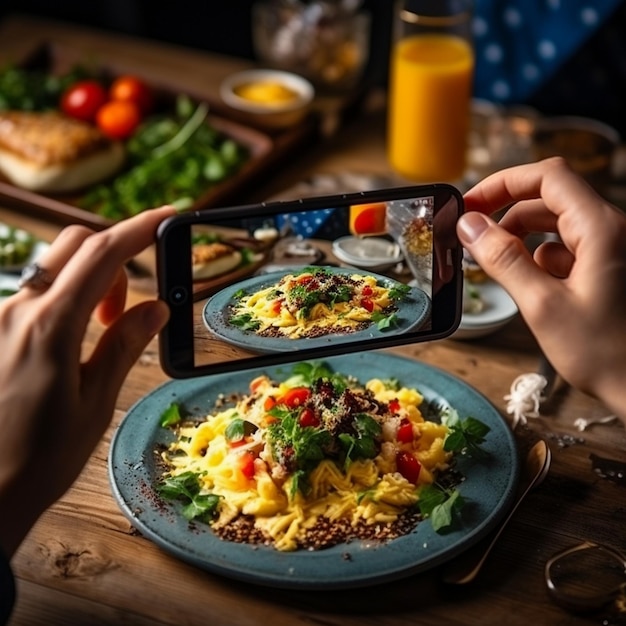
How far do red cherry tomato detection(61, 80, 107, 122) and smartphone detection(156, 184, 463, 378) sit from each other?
142cm

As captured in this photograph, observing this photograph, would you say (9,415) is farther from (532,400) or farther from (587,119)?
(587,119)

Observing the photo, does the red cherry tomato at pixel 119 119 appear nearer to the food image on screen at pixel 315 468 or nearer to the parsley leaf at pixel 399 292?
the food image on screen at pixel 315 468

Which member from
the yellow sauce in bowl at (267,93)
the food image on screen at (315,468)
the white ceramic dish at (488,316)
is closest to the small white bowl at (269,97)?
the yellow sauce in bowl at (267,93)

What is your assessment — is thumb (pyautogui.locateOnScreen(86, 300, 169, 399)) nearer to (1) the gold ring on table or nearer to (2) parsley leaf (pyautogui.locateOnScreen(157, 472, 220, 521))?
(1) the gold ring on table

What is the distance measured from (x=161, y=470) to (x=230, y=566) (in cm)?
22

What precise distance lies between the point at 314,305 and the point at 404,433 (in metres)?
0.23

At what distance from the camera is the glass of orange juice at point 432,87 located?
2369 mm

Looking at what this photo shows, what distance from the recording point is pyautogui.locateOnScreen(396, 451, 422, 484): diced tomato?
1.37m

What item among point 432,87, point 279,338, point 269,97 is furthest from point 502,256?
point 269,97

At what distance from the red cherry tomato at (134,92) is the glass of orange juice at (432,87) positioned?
2.12ft

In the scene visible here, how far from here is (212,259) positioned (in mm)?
1294

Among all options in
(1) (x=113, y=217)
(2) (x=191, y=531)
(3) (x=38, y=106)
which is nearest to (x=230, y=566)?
(2) (x=191, y=531)

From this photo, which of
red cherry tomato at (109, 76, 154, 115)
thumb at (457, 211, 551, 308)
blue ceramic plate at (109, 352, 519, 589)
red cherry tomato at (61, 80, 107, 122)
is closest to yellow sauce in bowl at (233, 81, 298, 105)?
red cherry tomato at (109, 76, 154, 115)

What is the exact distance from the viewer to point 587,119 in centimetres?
283
